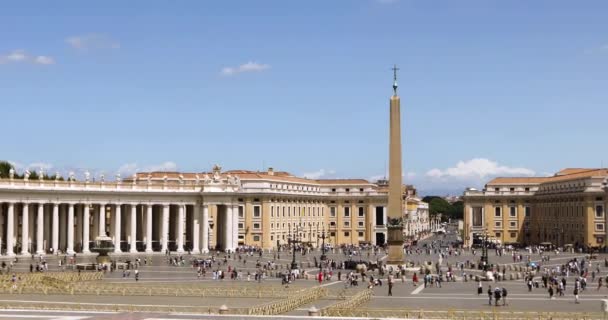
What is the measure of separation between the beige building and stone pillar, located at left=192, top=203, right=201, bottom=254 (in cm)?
3478

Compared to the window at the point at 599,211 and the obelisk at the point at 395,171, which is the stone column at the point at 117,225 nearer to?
the obelisk at the point at 395,171

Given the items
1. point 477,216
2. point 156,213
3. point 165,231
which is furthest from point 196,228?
point 477,216

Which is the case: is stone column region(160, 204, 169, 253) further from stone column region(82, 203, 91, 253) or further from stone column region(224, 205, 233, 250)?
stone column region(82, 203, 91, 253)

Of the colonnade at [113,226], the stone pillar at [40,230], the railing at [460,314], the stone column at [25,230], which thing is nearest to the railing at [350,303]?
the railing at [460,314]

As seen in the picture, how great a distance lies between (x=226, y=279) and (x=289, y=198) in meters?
52.3

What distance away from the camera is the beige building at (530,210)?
333 feet

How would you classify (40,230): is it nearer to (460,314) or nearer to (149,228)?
(149,228)

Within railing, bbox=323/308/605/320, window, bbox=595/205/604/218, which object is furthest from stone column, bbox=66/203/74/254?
railing, bbox=323/308/605/320

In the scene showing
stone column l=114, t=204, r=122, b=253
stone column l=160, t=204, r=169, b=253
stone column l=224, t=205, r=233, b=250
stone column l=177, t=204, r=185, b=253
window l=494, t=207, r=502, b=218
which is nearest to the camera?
stone column l=114, t=204, r=122, b=253

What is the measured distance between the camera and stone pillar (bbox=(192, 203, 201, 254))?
85.8 metres

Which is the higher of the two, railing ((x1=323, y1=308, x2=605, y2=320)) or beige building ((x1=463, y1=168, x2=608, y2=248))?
beige building ((x1=463, y1=168, x2=608, y2=248))

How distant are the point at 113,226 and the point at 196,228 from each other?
773 cm

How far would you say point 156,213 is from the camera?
89312mm

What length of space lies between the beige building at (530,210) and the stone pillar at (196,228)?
3478 cm
